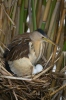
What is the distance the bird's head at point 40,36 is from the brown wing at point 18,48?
0.03 metres

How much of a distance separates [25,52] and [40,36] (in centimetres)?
14

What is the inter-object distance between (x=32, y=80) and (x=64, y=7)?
1.52ft

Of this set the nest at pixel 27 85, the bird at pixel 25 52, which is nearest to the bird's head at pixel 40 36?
the bird at pixel 25 52

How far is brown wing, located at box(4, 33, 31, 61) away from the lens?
328 centimetres

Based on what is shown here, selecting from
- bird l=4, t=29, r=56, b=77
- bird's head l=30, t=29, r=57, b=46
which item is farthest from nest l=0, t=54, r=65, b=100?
bird's head l=30, t=29, r=57, b=46

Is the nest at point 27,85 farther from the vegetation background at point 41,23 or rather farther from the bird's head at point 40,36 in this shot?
the bird's head at point 40,36

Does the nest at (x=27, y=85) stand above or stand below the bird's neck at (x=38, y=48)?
below

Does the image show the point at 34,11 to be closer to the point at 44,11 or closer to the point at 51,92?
the point at 44,11

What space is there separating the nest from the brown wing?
2.9 inches

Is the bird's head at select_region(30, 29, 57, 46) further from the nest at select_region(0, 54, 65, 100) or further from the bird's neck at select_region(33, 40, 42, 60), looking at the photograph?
the nest at select_region(0, 54, 65, 100)

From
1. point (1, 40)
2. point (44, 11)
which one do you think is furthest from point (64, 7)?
point (1, 40)

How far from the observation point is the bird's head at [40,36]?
3.31 metres

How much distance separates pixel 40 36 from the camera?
11.0ft

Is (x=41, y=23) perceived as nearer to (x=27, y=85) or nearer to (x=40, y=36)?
(x=40, y=36)
